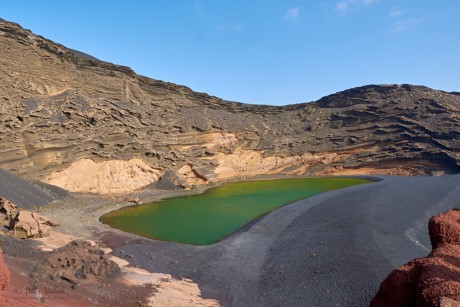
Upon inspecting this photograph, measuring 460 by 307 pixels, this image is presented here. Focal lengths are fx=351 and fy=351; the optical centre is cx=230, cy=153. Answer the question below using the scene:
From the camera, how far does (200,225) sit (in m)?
22.5

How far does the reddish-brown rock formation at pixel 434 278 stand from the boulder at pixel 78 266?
9156 millimetres

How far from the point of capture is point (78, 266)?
39.1 ft

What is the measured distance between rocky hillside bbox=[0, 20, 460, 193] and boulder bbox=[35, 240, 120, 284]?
1775 centimetres

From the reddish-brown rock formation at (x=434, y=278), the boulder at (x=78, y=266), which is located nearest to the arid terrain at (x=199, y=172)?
the boulder at (x=78, y=266)

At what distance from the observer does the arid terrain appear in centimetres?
1216

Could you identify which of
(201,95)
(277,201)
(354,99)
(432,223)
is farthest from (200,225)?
(354,99)

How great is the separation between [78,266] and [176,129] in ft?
93.8

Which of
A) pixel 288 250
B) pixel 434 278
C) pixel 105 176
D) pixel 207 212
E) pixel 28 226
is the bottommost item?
pixel 207 212

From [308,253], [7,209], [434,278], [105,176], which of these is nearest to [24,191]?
[7,209]

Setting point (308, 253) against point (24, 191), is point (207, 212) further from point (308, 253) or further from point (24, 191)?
point (24, 191)

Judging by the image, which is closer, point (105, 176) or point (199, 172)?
point (105, 176)

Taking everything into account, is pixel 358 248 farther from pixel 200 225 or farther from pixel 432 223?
pixel 200 225

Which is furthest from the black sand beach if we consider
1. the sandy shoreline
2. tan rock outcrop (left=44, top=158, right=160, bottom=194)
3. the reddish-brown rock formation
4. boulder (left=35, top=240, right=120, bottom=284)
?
tan rock outcrop (left=44, top=158, right=160, bottom=194)

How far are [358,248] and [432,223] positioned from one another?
7.04 metres
